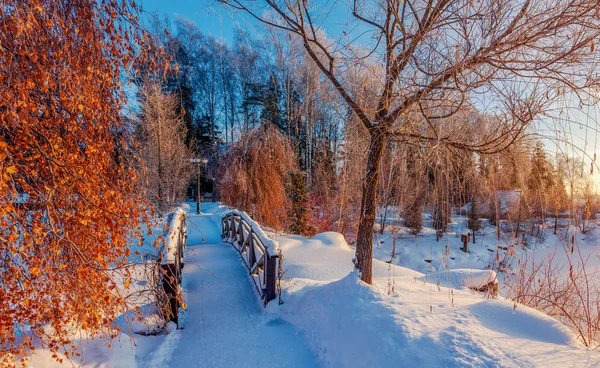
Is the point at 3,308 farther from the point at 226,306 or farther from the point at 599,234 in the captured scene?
the point at 599,234

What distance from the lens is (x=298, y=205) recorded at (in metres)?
10.6

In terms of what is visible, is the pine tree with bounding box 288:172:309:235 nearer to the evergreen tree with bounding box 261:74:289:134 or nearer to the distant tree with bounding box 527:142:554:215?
the distant tree with bounding box 527:142:554:215

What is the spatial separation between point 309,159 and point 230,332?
15241 millimetres

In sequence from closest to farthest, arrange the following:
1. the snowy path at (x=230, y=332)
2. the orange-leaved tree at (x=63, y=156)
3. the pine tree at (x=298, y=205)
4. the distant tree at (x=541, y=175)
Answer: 1. the orange-leaved tree at (x=63, y=156)
2. the distant tree at (x=541, y=175)
3. the snowy path at (x=230, y=332)
4. the pine tree at (x=298, y=205)

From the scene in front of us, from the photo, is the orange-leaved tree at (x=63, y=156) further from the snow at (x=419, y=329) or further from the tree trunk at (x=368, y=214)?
the tree trunk at (x=368, y=214)

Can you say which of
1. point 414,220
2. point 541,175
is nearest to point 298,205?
point 414,220

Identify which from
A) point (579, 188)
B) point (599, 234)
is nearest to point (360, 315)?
point (579, 188)

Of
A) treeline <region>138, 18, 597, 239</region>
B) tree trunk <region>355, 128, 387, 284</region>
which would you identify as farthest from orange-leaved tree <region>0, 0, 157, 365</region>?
tree trunk <region>355, 128, 387, 284</region>

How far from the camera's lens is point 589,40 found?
198 cm

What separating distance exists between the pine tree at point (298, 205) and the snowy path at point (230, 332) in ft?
17.6

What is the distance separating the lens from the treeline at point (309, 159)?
2.79 meters

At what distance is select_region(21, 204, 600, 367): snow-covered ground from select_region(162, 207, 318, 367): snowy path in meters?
0.01

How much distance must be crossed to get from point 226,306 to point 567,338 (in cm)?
374

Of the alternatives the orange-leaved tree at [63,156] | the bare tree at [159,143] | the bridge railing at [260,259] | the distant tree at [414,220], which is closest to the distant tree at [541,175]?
the bridge railing at [260,259]
